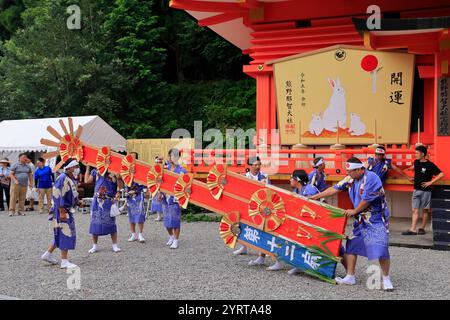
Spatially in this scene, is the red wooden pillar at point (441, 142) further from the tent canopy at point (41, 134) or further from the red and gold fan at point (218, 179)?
the tent canopy at point (41, 134)

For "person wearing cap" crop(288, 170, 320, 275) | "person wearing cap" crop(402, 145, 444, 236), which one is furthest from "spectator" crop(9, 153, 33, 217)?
"person wearing cap" crop(402, 145, 444, 236)

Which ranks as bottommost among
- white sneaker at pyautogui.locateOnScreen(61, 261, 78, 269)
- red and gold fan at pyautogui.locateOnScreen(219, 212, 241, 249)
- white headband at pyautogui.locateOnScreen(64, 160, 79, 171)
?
white sneaker at pyautogui.locateOnScreen(61, 261, 78, 269)

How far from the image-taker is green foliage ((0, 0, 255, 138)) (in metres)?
21.5

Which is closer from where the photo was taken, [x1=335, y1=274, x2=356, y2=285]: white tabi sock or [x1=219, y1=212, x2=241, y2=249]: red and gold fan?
[x1=335, y1=274, x2=356, y2=285]: white tabi sock

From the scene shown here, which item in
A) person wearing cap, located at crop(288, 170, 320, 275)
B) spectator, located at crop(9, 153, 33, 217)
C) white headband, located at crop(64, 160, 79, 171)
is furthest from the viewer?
spectator, located at crop(9, 153, 33, 217)

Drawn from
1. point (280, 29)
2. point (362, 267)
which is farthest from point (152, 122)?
point (362, 267)

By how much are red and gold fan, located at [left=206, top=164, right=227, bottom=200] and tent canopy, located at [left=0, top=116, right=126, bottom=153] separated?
9.69 meters

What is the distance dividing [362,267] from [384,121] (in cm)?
557

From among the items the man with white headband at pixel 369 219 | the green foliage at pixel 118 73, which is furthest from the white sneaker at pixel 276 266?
the green foliage at pixel 118 73

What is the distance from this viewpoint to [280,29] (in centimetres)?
1321

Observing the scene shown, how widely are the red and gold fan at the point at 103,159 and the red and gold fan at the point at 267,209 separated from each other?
2.63 metres

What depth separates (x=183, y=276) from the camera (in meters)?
6.60

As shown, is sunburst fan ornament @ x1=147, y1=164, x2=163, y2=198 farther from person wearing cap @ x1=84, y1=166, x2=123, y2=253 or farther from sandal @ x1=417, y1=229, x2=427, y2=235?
sandal @ x1=417, y1=229, x2=427, y2=235

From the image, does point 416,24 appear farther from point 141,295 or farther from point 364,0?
point 141,295
